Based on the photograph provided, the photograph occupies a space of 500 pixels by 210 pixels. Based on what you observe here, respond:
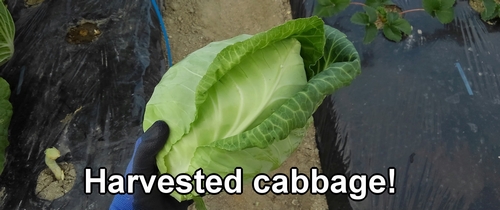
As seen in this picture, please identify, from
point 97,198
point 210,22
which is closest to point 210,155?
point 97,198

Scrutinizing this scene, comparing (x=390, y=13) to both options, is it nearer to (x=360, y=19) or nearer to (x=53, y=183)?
(x=360, y=19)

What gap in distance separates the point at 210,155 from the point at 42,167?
162 centimetres

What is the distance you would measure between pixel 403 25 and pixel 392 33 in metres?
0.09

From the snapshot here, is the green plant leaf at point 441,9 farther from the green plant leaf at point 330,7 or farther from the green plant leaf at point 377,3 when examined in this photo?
the green plant leaf at point 330,7

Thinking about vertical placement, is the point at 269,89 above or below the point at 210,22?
above

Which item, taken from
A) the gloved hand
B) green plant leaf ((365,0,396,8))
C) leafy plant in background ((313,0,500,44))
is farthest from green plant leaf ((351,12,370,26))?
the gloved hand

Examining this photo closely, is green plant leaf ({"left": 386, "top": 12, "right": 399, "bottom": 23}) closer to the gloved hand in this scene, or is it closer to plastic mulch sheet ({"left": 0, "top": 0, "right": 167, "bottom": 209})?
plastic mulch sheet ({"left": 0, "top": 0, "right": 167, "bottom": 209})

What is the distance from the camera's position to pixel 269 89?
1.59 metres

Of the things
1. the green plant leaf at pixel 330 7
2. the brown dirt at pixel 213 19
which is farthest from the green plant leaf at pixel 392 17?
the brown dirt at pixel 213 19

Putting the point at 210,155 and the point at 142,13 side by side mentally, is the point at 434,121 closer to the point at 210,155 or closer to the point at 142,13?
the point at 210,155

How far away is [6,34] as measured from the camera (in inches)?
116

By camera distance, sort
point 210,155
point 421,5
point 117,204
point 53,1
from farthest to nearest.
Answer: point 53,1
point 421,5
point 117,204
point 210,155

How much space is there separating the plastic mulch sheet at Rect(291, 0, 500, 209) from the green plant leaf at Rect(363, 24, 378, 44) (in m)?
0.12

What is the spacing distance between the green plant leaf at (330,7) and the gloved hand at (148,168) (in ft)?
5.51
